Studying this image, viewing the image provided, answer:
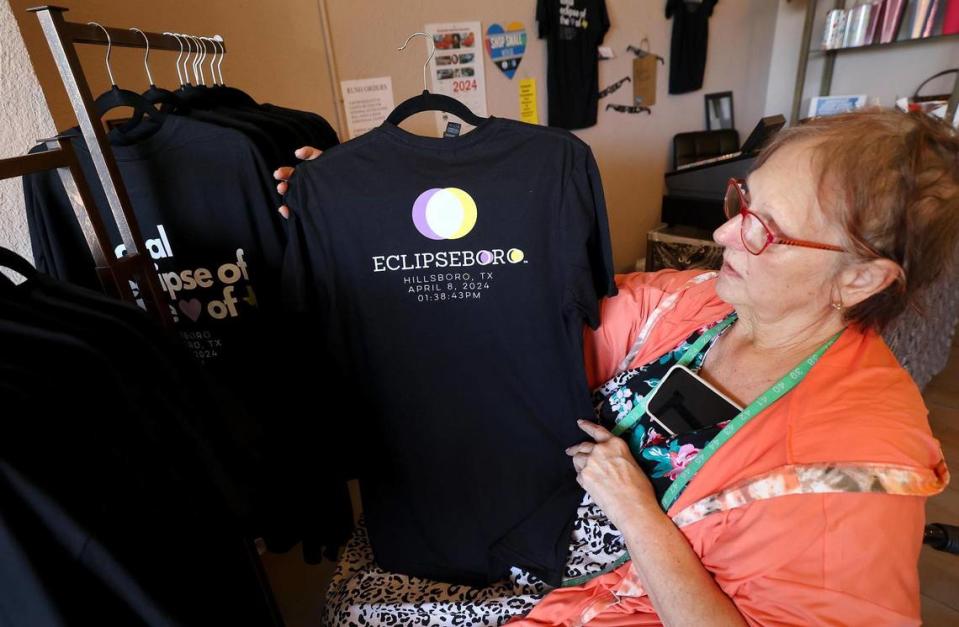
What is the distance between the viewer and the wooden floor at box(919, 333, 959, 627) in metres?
1.51

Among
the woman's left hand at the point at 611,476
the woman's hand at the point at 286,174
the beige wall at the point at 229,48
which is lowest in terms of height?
the woman's left hand at the point at 611,476

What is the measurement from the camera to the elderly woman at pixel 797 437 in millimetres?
646

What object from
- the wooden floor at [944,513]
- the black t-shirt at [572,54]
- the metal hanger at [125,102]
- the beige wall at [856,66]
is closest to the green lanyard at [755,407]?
the metal hanger at [125,102]

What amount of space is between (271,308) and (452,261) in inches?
15.6

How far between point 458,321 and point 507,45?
1.80 metres

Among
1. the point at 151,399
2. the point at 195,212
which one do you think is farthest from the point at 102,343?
the point at 195,212

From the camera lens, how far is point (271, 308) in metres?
1.06

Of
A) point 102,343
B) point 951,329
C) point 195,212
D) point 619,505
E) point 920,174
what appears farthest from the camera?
point 951,329

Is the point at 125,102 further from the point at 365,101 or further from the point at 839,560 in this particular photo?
the point at 839,560

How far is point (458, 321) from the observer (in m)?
0.98

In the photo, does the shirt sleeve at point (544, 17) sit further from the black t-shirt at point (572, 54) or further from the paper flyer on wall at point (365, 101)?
the paper flyer on wall at point (365, 101)

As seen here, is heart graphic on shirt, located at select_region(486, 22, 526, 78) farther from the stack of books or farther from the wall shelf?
the stack of books

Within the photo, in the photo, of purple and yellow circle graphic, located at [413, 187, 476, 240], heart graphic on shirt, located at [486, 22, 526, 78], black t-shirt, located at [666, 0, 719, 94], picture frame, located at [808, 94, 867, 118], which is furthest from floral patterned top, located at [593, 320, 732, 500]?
picture frame, located at [808, 94, 867, 118]

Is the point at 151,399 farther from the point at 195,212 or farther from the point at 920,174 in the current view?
the point at 920,174
